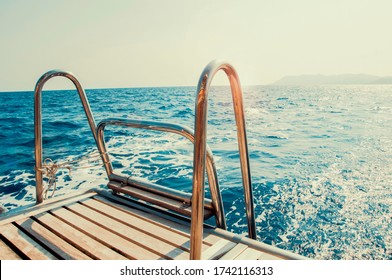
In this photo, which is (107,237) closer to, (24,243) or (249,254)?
(24,243)

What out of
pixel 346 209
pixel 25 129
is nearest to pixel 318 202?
pixel 346 209

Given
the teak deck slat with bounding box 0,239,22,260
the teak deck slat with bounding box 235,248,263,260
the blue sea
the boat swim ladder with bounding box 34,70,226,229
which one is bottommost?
the blue sea

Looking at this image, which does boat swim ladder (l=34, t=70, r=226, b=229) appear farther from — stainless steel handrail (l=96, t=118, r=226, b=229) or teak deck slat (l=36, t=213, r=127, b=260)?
teak deck slat (l=36, t=213, r=127, b=260)

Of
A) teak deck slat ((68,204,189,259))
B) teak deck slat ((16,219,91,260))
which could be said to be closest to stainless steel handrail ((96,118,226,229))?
teak deck slat ((68,204,189,259))

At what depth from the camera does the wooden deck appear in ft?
5.23

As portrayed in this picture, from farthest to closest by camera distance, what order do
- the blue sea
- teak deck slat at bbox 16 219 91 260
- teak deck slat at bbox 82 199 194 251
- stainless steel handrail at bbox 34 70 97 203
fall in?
1. the blue sea
2. stainless steel handrail at bbox 34 70 97 203
3. teak deck slat at bbox 82 199 194 251
4. teak deck slat at bbox 16 219 91 260

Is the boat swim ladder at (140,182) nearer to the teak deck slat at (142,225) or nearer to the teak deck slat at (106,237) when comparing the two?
the teak deck slat at (142,225)

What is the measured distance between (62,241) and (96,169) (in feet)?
16.5

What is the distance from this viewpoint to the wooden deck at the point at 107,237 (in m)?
1.59

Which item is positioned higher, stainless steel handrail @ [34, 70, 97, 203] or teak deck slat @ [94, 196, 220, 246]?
stainless steel handrail @ [34, 70, 97, 203]

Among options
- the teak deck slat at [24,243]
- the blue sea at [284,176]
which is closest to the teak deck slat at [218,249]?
the teak deck slat at [24,243]

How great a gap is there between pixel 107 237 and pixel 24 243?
51 centimetres

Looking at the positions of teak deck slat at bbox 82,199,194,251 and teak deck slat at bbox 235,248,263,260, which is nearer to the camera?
teak deck slat at bbox 235,248,263,260

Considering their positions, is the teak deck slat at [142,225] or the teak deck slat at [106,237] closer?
the teak deck slat at [106,237]
